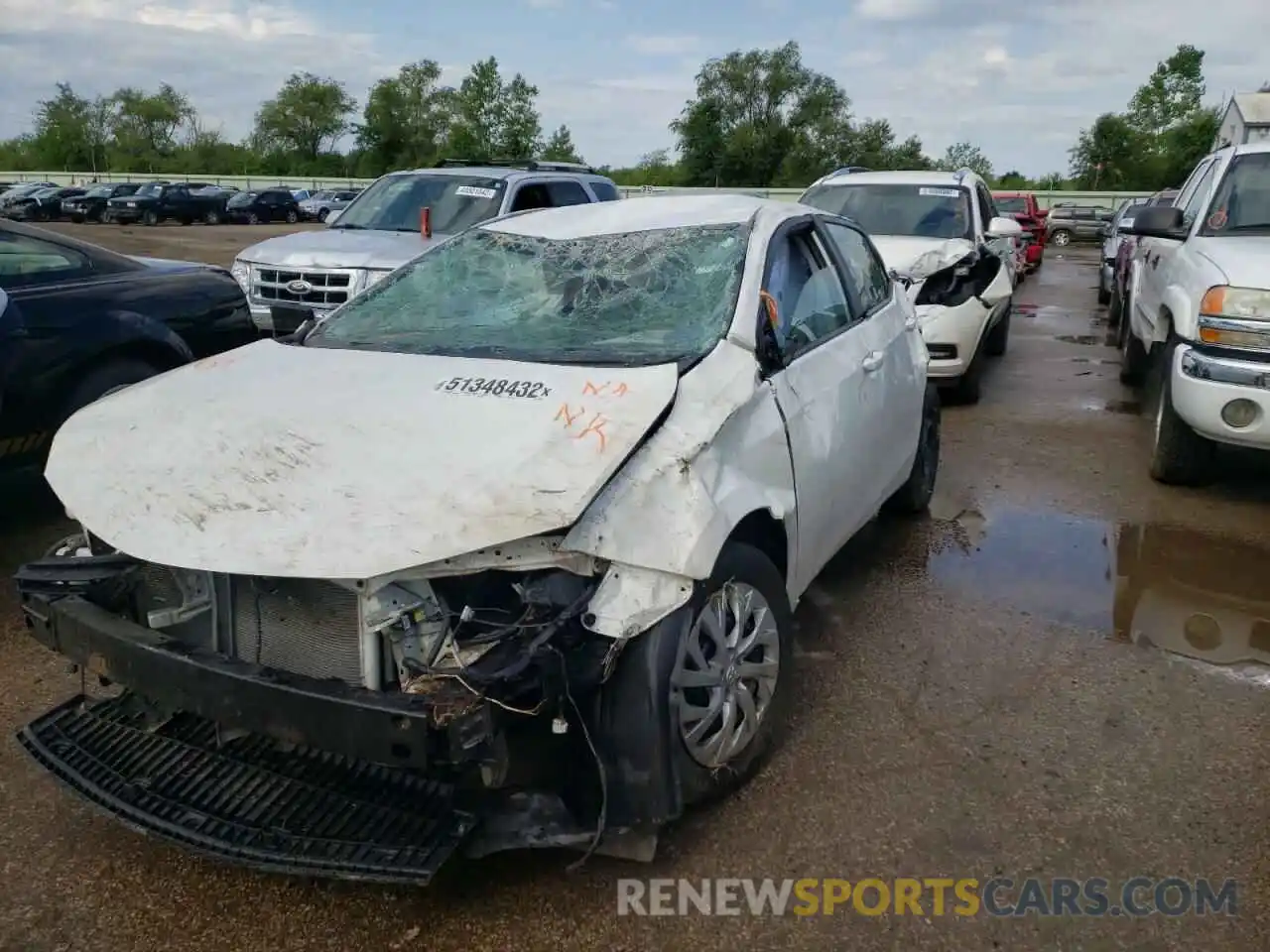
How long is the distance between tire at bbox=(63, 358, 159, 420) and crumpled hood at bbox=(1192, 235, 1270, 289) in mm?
5528

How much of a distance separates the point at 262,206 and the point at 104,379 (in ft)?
126

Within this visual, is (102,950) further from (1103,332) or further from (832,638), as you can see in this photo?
(1103,332)

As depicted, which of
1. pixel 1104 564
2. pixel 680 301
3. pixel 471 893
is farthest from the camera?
pixel 1104 564

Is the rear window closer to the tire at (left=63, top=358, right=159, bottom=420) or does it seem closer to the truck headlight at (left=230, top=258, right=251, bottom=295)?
the truck headlight at (left=230, top=258, right=251, bottom=295)

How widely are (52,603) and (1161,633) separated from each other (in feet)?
13.1

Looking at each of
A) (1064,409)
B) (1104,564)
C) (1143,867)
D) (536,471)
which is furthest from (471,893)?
(1064,409)

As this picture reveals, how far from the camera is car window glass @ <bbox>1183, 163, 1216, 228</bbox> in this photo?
6672mm

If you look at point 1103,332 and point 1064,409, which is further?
point 1103,332

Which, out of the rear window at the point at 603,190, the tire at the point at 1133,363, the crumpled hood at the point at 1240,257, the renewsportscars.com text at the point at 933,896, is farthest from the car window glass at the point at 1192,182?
the renewsportscars.com text at the point at 933,896

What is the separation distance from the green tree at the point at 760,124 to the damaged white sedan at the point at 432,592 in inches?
2502

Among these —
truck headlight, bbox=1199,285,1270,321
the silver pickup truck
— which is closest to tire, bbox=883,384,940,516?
truck headlight, bbox=1199,285,1270,321

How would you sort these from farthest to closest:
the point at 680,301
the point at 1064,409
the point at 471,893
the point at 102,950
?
the point at 1064,409, the point at 680,301, the point at 471,893, the point at 102,950

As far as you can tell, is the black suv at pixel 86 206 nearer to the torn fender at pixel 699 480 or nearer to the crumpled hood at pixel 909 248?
the crumpled hood at pixel 909 248

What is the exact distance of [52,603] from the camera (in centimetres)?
286
